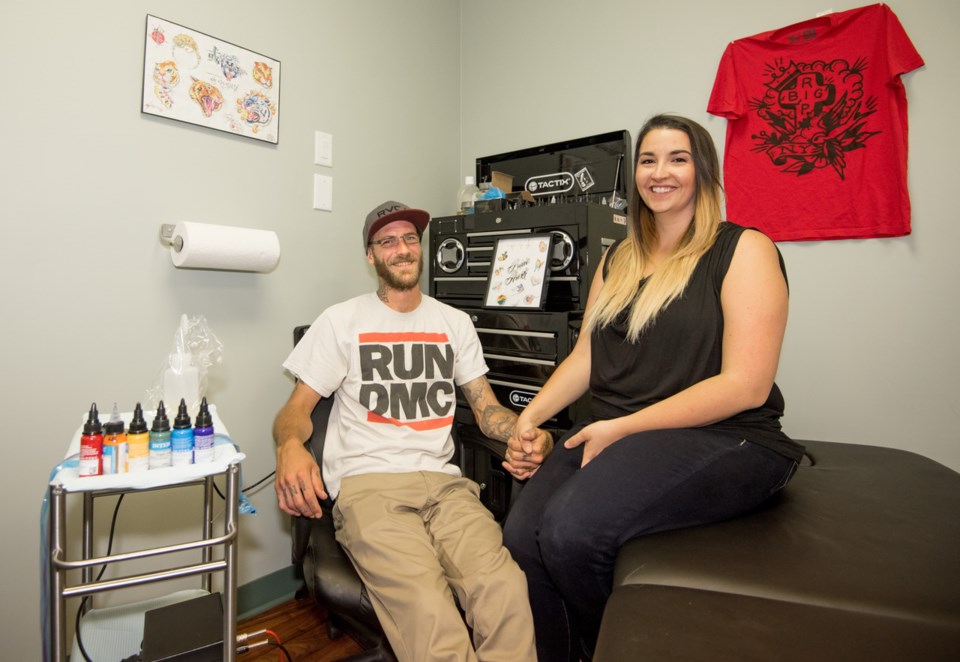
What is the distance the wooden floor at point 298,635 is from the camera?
1.46 metres

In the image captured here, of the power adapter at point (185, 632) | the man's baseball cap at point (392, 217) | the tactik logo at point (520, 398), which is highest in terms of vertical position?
the man's baseball cap at point (392, 217)

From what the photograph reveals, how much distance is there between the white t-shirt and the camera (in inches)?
51.0

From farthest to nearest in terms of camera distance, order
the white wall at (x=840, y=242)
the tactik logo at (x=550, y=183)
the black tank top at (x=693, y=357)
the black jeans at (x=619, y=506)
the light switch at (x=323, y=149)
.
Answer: the tactik logo at (x=550, y=183) → the light switch at (x=323, y=149) → the white wall at (x=840, y=242) → the black tank top at (x=693, y=357) → the black jeans at (x=619, y=506)

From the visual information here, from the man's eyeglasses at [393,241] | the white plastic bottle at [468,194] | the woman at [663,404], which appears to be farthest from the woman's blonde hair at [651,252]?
the white plastic bottle at [468,194]

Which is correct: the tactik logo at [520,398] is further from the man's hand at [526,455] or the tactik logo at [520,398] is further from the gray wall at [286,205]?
the gray wall at [286,205]

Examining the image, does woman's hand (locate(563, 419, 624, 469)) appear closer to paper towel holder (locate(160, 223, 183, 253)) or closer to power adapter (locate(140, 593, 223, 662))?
power adapter (locate(140, 593, 223, 662))

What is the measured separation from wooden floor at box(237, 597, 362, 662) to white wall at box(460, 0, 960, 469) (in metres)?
1.52

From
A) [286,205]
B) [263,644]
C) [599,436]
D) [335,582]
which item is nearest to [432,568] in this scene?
[335,582]

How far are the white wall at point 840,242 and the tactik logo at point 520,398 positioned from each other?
2.68 ft

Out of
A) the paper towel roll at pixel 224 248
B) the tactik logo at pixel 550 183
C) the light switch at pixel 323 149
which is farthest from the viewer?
the tactik logo at pixel 550 183

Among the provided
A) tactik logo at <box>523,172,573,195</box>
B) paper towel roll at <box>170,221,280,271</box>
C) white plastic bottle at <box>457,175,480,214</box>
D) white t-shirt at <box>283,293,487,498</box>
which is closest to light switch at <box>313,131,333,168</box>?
paper towel roll at <box>170,221,280,271</box>

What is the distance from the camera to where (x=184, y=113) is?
1.47 metres

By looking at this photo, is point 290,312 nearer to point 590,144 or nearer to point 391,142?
point 391,142

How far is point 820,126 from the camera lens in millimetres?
1609
